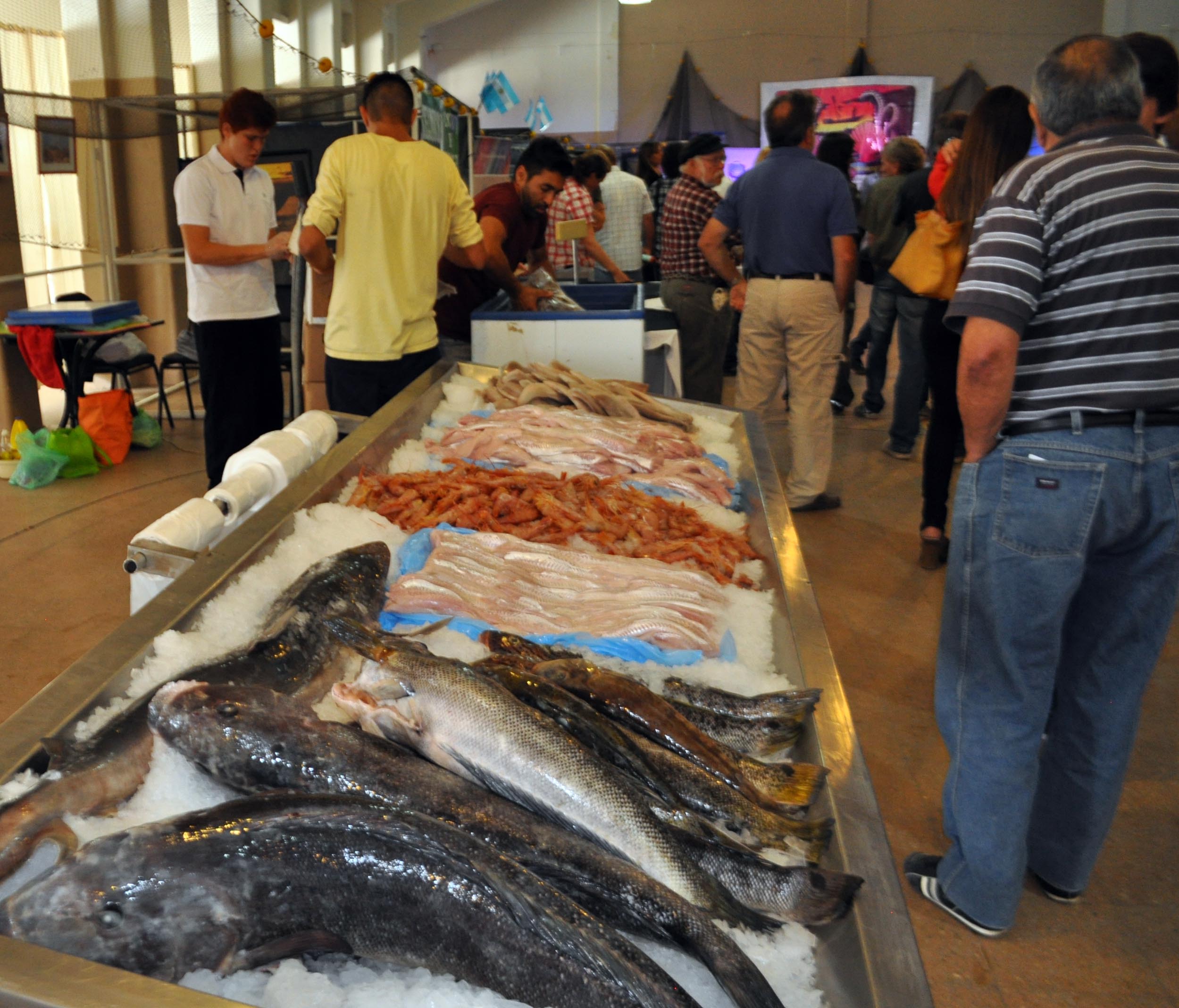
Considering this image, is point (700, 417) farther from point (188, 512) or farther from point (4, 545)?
point (4, 545)

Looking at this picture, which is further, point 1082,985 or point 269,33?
point 269,33

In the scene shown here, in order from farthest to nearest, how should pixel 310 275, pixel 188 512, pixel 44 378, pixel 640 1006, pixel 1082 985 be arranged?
pixel 44 378 < pixel 310 275 < pixel 1082 985 < pixel 188 512 < pixel 640 1006

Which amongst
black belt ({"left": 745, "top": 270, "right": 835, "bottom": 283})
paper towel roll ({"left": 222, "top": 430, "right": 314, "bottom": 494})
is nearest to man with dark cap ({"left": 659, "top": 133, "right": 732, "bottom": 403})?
black belt ({"left": 745, "top": 270, "right": 835, "bottom": 283})

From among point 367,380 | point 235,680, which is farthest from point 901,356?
point 235,680

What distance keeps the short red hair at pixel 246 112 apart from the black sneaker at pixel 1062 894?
4720mm

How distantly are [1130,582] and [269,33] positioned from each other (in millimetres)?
7933

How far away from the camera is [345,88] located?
7812 millimetres

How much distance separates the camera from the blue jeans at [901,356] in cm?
688

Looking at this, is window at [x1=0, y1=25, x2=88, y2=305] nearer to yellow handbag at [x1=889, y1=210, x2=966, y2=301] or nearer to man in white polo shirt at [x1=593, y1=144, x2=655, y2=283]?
man in white polo shirt at [x1=593, y1=144, x2=655, y2=283]

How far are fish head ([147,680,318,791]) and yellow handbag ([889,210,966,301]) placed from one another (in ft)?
12.0

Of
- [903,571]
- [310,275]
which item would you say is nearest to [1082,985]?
[903,571]

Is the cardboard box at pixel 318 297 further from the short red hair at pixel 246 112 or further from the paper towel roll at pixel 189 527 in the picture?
the paper towel roll at pixel 189 527

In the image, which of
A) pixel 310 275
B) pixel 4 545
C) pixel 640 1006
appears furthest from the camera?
pixel 310 275

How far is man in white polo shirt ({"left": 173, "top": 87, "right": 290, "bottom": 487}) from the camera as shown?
497 cm
